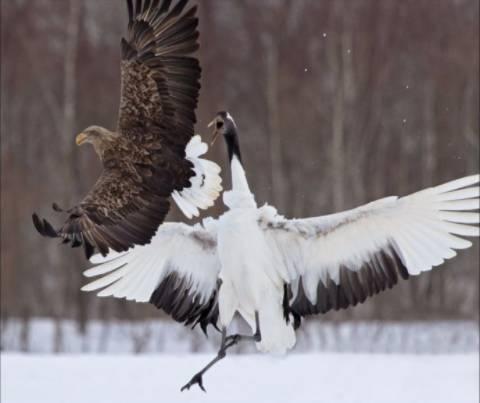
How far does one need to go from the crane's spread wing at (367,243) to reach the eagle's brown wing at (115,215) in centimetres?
64

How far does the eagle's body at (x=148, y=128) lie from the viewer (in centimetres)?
647

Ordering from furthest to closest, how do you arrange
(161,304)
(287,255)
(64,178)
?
(64,178) → (161,304) → (287,255)

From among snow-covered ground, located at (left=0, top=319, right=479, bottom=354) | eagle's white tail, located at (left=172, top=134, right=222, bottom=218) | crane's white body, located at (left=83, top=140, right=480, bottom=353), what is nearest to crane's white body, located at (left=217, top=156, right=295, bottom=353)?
crane's white body, located at (left=83, top=140, right=480, bottom=353)

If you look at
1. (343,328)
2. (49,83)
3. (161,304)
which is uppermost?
(49,83)

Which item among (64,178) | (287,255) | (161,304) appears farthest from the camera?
(64,178)

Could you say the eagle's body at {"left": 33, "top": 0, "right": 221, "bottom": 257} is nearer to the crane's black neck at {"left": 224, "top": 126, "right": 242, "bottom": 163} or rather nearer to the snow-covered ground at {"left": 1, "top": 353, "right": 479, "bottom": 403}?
the crane's black neck at {"left": 224, "top": 126, "right": 242, "bottom": 163}

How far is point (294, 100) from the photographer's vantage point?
56.0ft

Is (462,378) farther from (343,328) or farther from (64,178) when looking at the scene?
(64,178)

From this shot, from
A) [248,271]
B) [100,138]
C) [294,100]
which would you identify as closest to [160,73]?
[100,138]

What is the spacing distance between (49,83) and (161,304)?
31.7ft

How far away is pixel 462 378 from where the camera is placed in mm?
9531

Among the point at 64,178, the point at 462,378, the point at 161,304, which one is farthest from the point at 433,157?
the point at 161,304

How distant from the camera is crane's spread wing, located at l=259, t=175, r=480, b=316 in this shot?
656 cm

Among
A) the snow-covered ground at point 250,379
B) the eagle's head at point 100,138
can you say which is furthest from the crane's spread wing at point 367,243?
the snow-covered ground at point 250,379
